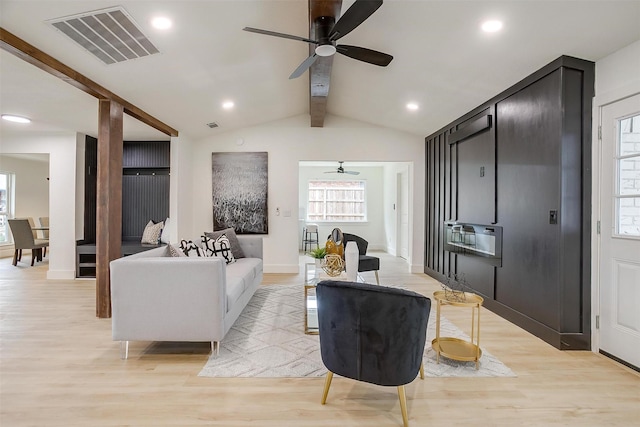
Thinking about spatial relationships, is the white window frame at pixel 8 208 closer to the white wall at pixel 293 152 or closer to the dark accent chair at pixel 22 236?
the dark accent chair at pixel 22 236

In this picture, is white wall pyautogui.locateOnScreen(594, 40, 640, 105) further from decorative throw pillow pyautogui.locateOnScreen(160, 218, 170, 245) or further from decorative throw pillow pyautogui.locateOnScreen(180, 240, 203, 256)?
decorative throw pillow pyautogui.locateOnScreen(160, 218, 170, 245)

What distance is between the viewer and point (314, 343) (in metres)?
2.82

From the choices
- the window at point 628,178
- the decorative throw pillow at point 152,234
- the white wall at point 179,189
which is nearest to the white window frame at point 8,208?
the decorative throw pillow at point 152,234

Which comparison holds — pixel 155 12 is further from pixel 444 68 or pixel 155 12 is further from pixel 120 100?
pixel 444 68

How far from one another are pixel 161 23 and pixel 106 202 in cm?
199

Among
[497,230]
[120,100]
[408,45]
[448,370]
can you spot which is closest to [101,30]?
[120,100]

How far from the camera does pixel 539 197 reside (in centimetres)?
302

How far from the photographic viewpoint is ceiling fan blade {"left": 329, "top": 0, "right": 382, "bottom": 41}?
6.42ft

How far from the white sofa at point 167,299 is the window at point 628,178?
3.19 meters

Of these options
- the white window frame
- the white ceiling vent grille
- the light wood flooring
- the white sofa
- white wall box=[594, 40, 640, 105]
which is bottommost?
the light wood flooring

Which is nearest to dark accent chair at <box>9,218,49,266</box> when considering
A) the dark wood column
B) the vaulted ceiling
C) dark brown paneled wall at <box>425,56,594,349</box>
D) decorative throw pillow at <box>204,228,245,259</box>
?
the vaulted ceiling

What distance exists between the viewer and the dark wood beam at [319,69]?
2.31 metres

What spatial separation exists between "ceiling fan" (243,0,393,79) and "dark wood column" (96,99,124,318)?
2264 millimetres

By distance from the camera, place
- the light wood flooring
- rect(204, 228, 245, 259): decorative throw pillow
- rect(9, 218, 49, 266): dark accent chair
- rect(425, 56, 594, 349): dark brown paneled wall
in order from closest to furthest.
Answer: the light wood flooring, rect(425, 56, 594, 349): dark brown paneled wall, rect(204, 228, 245, 259): decorative throw pillow, rect(9, 218, 49, 266): dark accent chair
